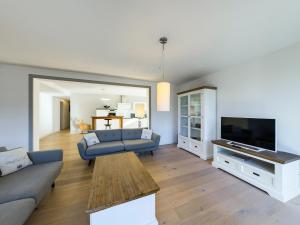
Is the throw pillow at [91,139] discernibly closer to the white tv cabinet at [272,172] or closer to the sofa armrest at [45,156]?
the sofa armrest at [45,156]

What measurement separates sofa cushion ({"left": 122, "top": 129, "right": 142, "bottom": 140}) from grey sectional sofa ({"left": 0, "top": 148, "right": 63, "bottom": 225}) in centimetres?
186

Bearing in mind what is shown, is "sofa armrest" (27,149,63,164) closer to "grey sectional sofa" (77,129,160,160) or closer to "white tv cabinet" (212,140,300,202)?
"grey sectional sofa" (77,129,160,160)

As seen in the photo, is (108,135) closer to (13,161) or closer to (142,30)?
(13,161)

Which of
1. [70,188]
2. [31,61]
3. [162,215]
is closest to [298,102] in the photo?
[162,215]

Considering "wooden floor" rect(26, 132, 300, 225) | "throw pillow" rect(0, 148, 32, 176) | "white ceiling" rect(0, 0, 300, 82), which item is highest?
"white ceiling" rect(0, 0, 300, 82)

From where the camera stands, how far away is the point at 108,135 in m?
3.72

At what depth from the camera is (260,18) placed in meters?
1.55

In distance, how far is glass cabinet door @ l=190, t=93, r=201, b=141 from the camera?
3.66 meters

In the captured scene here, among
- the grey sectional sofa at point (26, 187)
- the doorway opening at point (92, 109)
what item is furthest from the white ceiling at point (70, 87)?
the grey sectional sofa at point (26, 187)

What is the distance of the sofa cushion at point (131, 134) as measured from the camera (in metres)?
3.88

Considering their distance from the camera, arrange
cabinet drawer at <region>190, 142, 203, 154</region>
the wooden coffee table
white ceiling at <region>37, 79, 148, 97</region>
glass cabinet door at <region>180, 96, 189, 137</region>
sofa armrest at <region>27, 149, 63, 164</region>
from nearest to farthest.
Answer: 1. the wooden coffee table
2. sofa armrest at <region>27, 149, 63, 164</region>
3. cabinet drawer at <region>190, 142, 203, 154</region>
4. glass cabinet door at <region>180, 96, 189, 137</region>
5. white ceiling at <region>37, 79, 148, 97</region>

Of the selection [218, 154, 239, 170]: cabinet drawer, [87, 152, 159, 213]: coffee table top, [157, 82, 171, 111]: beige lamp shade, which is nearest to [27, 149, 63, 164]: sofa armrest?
[87, 152, 159, 213]: coffee table top

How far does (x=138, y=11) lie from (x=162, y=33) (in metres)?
0.50

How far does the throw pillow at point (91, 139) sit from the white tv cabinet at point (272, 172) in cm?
320
